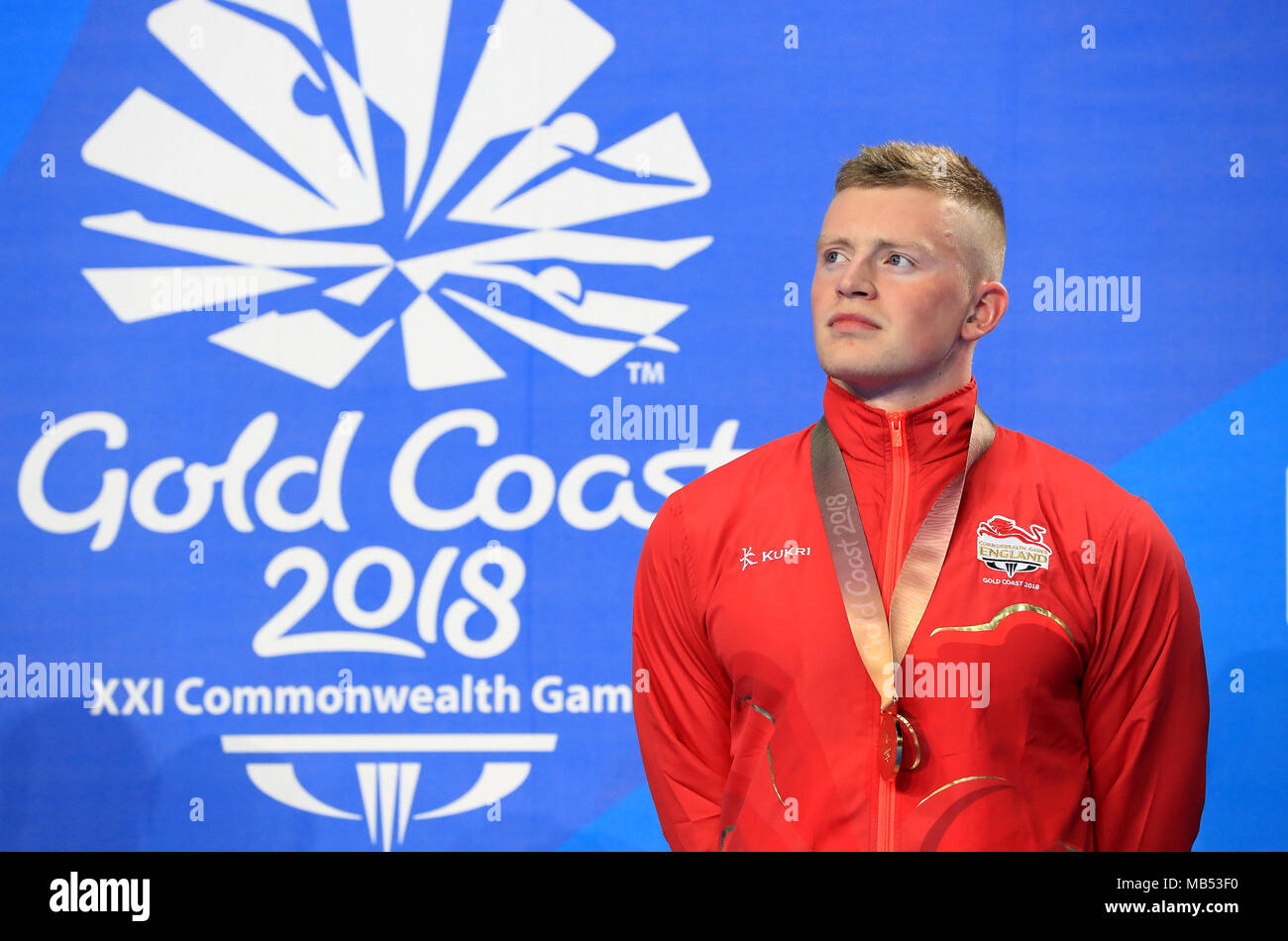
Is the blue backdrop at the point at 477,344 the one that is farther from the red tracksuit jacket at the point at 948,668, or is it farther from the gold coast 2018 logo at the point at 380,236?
the red tracksuit jacket at the point at 948,668

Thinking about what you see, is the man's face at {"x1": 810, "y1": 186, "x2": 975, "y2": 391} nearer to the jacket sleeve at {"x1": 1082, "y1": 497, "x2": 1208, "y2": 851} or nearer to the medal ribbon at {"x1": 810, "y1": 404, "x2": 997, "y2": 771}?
the medal ribbon at {"x1": 810, "y1": 404, "x2": 997, "y2": 771}

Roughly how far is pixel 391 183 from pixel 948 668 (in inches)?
78.6

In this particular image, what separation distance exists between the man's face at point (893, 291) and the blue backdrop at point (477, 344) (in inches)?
32.4

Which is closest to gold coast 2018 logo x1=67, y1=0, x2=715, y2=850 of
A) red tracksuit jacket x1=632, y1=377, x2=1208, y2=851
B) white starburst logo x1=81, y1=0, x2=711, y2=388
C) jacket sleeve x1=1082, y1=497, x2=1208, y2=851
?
white starburst logo x1=81, y1=0, x2=711, y2=388

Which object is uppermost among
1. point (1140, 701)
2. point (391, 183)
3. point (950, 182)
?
point (391, 183)

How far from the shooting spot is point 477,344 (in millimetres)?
3018

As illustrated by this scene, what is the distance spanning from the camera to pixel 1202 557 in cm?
291

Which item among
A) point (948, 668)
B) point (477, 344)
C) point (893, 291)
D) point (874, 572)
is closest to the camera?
point (948, 668)

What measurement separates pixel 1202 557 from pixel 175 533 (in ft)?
8.96

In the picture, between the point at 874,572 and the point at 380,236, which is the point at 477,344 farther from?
the point at 874,572

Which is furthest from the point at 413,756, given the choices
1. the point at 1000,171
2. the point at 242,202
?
the point at 1000,171

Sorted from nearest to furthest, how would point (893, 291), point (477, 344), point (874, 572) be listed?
point (874, 572) < point (893, 291) < point (477, 344)

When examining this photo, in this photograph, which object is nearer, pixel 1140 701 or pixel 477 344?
pixel 1140 701

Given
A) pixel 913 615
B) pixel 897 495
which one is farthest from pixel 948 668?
pixel 897 495
